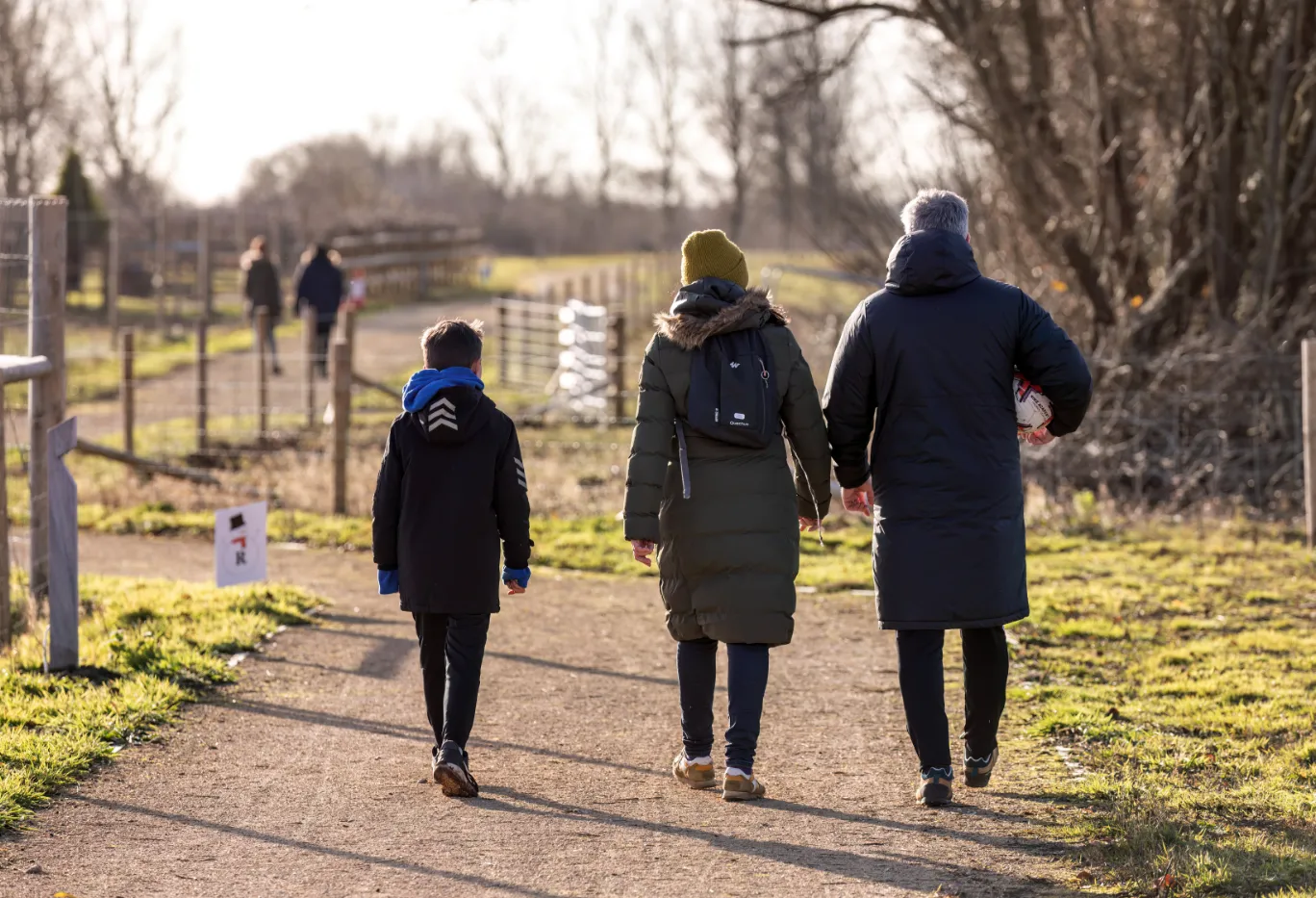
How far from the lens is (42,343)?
8.45 m

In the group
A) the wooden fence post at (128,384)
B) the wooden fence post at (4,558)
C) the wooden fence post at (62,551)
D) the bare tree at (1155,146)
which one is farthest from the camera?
the wooden fence post at (128,384)

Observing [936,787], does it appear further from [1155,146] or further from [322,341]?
[322,341]

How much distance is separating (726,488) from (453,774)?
135 centimetres

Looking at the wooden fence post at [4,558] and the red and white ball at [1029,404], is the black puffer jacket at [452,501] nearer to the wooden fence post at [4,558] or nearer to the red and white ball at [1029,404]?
the red and white ball at [1029,404]

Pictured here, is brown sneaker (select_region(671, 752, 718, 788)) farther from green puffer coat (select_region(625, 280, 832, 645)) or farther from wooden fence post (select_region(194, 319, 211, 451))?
wooden fence post (select_region(194, 319, 211, 451))

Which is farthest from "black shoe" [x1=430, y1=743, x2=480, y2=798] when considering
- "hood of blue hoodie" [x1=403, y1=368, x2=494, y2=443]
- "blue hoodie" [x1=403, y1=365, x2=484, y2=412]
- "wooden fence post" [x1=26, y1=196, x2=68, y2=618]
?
"wooden fence post" [x1=26, y1=196, x2=68, y2=618]

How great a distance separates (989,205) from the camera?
16.7m

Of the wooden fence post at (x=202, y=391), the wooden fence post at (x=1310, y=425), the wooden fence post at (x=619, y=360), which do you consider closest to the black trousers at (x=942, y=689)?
the wooden fence post at (x=1310, y=425)

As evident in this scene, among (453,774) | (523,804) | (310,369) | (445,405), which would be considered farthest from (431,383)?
(310,369)

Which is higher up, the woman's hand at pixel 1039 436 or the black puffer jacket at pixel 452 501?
the woman's hand at pixel 1039 436

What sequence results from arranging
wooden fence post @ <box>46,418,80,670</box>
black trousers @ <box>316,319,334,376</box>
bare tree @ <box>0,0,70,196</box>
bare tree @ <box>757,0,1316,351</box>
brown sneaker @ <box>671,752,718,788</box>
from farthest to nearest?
bare tree @ <box>0,0,70,196</box> < black trousers @ <box>316,319,334,376</box> < bare tree @ <box>757,0,1316,351</box> < wooden fence post @ <box>46,418,80,670</box> < brown sneaker @ <box>671,752,718,788</box>

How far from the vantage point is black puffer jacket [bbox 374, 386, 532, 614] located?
5.90m

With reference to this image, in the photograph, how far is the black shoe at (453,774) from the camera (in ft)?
19.2

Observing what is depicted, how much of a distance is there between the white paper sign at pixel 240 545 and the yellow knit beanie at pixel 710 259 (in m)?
3.77
